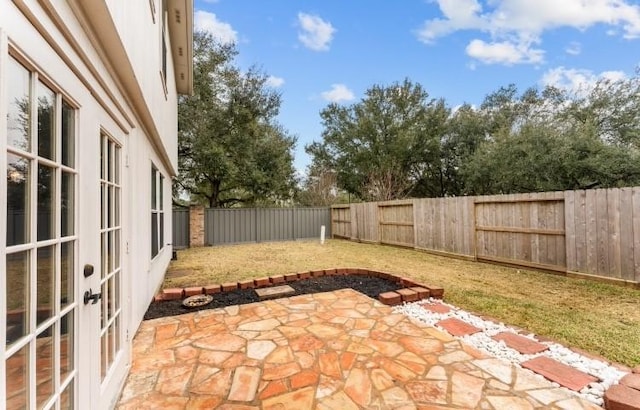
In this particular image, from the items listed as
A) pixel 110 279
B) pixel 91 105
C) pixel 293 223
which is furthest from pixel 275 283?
pixel 293 223

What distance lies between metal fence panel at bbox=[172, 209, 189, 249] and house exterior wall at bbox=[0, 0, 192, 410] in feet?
24.3

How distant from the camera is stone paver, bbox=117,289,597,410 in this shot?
198cm

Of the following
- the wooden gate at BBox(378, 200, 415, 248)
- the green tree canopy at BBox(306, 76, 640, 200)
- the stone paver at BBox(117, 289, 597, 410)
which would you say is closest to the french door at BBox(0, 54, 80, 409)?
the stone paver at BBox(117, 289, 597, 410)

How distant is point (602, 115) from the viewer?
12.7m

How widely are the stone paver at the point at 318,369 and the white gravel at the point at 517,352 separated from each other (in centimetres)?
15

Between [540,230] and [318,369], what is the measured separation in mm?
5449

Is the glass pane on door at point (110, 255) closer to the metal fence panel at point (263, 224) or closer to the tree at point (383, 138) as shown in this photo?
the metal fence panel at point (263, 224)

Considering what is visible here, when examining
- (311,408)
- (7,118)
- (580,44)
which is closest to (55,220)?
(7,118)

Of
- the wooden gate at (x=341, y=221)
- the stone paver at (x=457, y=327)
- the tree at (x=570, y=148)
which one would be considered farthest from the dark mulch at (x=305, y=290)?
the tree at (x=570, y=148)

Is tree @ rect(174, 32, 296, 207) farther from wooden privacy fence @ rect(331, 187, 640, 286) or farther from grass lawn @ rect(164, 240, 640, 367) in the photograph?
wooden privacy fence @ rect(331, 187, 640, 286)

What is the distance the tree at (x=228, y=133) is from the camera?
36.6 feet

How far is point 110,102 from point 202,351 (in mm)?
2130

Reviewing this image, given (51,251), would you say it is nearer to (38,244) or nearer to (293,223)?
(38,244)

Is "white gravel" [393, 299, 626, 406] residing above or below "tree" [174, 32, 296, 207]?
below
